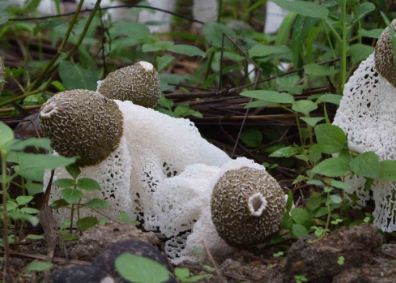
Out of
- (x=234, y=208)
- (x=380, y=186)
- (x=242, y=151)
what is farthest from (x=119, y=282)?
(x=242, y=151)

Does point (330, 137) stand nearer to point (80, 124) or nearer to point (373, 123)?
point (373, 123)

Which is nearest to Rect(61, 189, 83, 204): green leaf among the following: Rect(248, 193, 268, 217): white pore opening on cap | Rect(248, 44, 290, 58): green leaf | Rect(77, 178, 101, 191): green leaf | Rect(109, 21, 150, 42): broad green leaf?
Rect(77, 178, 101, 191): green leaf

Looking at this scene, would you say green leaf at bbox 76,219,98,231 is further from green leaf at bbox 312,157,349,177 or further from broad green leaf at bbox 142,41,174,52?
broad green leaf at bbox 142,41,174,52

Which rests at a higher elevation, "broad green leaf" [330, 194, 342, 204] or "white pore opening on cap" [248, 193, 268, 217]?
"white pore opening on cap" [248, 193, 268, 217]

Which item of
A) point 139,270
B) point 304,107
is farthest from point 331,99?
point 139,270

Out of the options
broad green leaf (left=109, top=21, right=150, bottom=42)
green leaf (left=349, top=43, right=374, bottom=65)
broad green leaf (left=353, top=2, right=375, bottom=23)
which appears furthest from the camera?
broad green leaf (left=109, top=21, right=150, bottom=42)

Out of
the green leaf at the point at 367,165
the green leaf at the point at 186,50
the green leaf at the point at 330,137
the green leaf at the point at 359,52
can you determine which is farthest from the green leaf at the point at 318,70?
the green leaf at the point at 367,165

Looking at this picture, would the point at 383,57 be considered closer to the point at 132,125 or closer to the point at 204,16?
the point at 132,125
